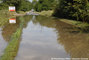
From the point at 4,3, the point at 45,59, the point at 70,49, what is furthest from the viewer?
the point at 4,3

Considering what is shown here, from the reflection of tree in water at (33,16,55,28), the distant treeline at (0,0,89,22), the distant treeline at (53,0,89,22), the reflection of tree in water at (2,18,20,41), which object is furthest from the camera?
the reflection of tree in water at (33,16,55,28)

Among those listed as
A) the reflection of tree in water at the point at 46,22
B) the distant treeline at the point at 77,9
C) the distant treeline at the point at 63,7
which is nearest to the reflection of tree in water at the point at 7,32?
the reflection of tree in water at the point at 46,22

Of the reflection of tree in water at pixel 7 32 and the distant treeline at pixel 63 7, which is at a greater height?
the distant treeline at pixel 63 7

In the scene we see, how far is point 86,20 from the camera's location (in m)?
23.4

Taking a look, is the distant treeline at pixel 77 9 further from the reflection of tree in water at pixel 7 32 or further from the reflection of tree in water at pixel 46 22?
the reflection of tree in water at pixel 7 32

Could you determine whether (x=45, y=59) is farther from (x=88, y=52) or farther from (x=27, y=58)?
(x=88, y=52)

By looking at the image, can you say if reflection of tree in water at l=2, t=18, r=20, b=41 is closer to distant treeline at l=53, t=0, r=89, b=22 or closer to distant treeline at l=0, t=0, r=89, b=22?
distant treeline at l=53, t=0, r=89, b=22

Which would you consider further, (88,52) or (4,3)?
(4,3)

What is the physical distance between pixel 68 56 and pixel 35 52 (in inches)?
90.1

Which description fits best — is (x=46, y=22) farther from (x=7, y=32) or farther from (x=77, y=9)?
(x=7, y=32)

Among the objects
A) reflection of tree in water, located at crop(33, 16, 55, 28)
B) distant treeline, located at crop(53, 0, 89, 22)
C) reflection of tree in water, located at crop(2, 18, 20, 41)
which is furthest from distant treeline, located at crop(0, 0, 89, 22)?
reflection of tree in water, located at crop(2, 18, 20, 41)

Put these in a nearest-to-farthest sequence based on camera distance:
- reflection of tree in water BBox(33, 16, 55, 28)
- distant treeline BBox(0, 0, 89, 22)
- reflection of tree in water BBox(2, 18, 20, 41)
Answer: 1. reflection of tree in water BBox(2, 18, 20, 41)
2. distant treeline BBox(0, 0, 89, 22)
3. reflection of tree in water BBox(33, 16, 55, 28)

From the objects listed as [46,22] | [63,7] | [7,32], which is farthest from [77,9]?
[7,32]

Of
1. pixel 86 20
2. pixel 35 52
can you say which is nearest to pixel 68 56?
pixel 35 52
